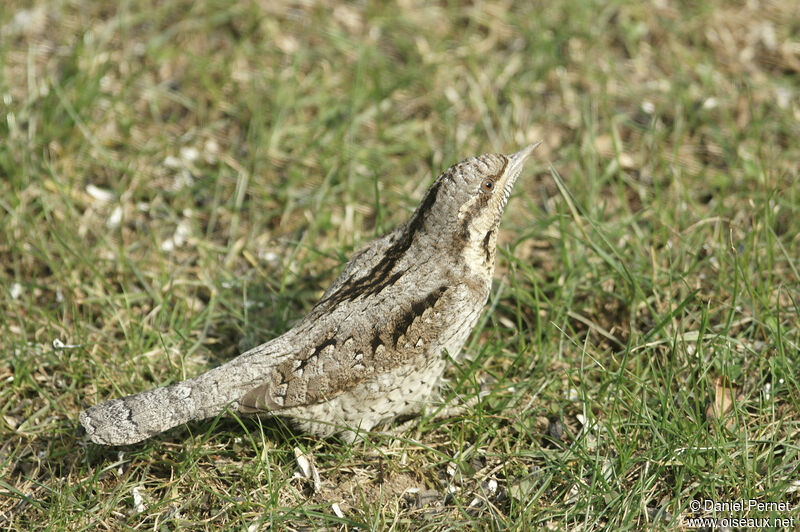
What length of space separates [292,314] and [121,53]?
9.58 ft

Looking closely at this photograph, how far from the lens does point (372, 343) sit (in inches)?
146

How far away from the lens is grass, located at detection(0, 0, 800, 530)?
3.82m

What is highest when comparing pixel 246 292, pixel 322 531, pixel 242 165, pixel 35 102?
pixel 35 102

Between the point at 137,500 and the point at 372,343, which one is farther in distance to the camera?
the point at 137,500

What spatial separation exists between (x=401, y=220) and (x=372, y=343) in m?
1.75

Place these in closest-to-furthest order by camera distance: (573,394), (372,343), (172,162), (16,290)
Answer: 1. (372,343)
2. (573,394)
3. (16,290)
4. (172,162)

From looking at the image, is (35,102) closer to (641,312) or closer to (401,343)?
(401,343)

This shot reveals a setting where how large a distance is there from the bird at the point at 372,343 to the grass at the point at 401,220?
0.75 feet

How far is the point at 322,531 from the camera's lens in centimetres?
370

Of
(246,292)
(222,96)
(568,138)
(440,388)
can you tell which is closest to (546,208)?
(568,138)

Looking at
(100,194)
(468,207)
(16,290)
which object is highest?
(468,207)

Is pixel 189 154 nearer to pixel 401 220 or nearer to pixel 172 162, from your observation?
pixel 172 162

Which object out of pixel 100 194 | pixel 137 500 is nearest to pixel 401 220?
pixel 100 194

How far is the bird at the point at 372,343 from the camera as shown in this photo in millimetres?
3666
